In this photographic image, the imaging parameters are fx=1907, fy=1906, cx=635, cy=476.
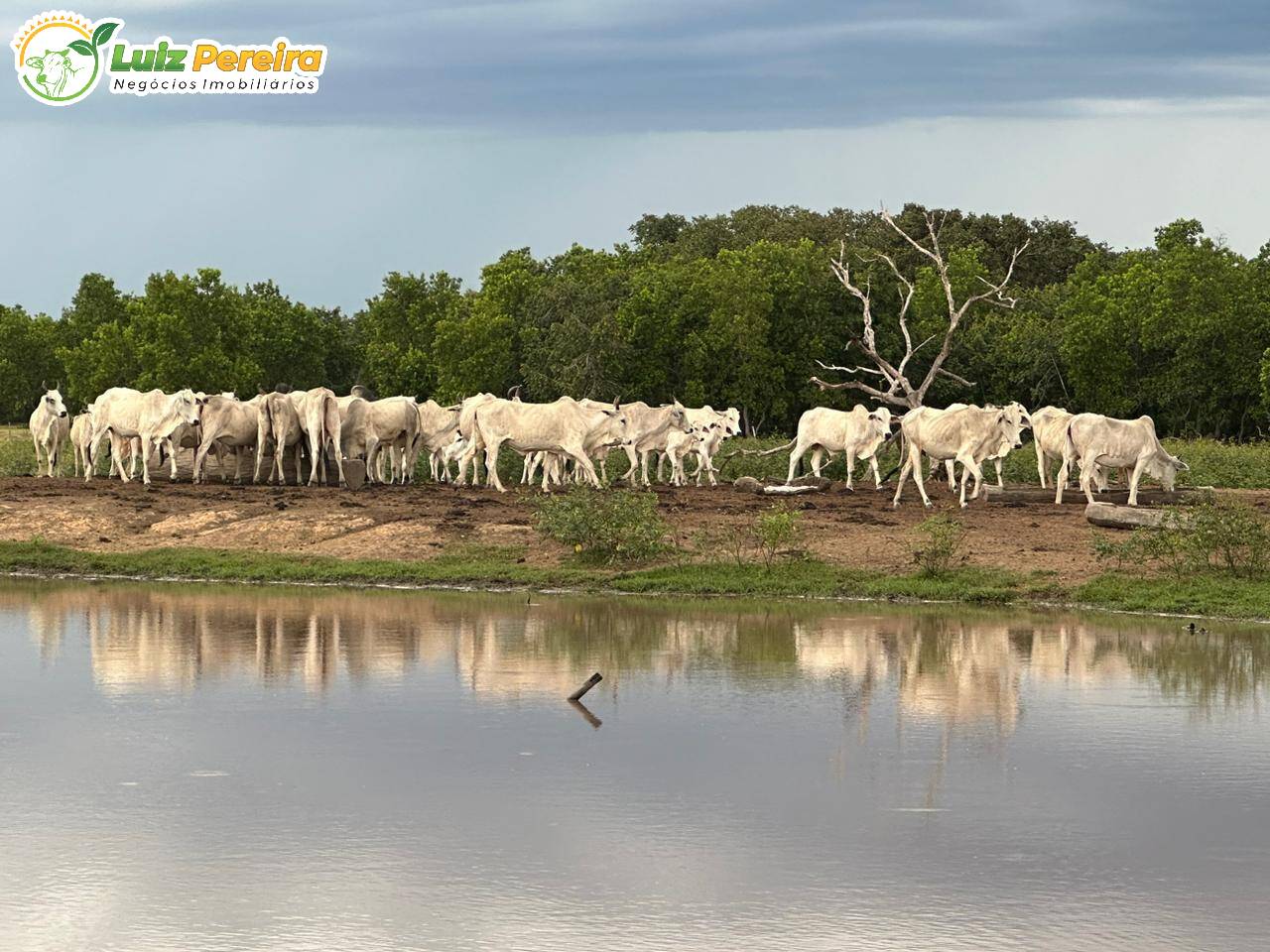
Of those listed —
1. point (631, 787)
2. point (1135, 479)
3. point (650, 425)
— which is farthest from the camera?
point (650, 425)

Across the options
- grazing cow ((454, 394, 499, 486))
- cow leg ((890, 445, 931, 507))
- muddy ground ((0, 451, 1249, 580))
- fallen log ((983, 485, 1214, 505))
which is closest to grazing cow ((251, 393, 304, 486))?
muddy ground ((0, 451, 1249, 580))

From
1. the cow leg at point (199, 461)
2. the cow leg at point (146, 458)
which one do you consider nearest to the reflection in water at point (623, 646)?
the cow leg at point (146, 458)

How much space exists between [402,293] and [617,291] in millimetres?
19892

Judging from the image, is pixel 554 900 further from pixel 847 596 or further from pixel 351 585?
pixel 351 585

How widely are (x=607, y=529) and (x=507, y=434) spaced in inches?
425

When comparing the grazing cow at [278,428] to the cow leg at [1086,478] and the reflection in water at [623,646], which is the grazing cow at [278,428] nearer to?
the reflection in water at [623,646]

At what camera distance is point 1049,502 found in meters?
31.4

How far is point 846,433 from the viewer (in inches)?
1406

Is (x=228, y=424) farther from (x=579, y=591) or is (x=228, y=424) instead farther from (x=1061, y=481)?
(x=1061, y=481)

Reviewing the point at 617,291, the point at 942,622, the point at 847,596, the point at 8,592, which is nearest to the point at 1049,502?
the point at 847,596

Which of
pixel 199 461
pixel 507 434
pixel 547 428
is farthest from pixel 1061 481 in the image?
pixel 199 461

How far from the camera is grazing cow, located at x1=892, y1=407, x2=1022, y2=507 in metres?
31.7

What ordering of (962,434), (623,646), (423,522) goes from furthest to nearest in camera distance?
(962,434), (423,522), (623,646)

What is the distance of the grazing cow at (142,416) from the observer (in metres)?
35.1
